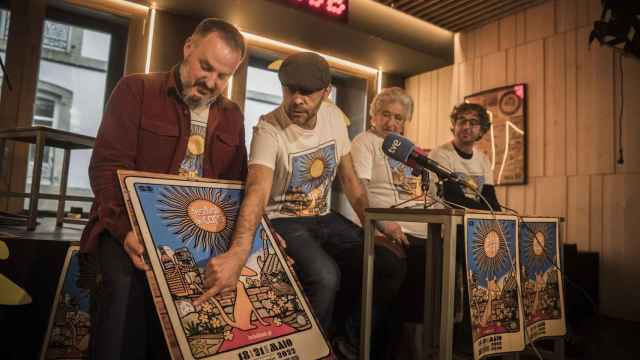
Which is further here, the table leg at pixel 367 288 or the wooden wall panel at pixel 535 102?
the wooden wall panel at pixel 535 102

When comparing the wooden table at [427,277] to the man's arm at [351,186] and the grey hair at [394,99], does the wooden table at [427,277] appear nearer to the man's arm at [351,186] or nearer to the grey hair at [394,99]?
the man's arm at [351,186]

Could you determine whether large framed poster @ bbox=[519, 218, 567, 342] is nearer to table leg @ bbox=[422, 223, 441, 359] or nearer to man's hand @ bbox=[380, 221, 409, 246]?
table leg @ bbox=[422, 223, 441, 359]

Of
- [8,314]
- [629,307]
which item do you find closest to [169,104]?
[8,314]

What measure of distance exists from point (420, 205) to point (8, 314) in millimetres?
1903

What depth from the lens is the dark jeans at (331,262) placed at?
161 cm

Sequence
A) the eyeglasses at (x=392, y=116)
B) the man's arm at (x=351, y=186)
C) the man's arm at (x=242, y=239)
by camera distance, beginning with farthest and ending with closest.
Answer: the eyeglasses at (x=392, y=116) → the man's arm at (x=351, y=186) → the man's arm at (x=242, y=239)

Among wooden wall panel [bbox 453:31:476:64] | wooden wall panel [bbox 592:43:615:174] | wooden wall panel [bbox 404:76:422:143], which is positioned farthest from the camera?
wooden wall panel [bbox 404:76:422:143]

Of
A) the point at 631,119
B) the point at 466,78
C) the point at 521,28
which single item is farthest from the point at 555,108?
the point at 466,78

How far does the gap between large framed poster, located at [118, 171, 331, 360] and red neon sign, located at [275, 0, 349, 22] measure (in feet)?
9.67

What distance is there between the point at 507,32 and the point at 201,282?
4319 mm

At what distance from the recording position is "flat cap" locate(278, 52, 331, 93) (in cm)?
173

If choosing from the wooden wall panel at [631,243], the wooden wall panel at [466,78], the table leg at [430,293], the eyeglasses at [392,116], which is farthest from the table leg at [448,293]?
the wooden wall panel at [466,78]

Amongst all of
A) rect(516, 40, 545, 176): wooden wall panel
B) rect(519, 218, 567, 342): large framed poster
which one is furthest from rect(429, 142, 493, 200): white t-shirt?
rect(516, 40, 545, 176): wooden wall panel

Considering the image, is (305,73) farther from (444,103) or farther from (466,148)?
(444,103)
